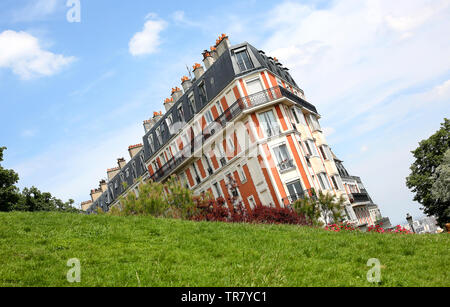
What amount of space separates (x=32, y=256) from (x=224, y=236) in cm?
535

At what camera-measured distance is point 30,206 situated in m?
42.4

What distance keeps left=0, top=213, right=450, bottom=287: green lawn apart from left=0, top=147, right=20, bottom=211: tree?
25.0 meters

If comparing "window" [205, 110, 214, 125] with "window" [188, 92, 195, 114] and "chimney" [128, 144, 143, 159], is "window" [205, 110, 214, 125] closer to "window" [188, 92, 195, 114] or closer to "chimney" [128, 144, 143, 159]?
"window" [188, 92, 195, 114]

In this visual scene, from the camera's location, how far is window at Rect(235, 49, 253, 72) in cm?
3316

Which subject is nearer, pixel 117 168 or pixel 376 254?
pixel 376 254

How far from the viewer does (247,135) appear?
32781 mm

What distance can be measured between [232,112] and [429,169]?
2741 cm

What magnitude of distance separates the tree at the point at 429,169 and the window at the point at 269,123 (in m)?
20.6

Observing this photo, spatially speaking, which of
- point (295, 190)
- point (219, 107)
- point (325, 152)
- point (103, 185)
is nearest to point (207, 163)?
point (219, 107)

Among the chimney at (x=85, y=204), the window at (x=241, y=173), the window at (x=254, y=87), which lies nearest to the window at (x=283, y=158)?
the window at (x=241, y=173)

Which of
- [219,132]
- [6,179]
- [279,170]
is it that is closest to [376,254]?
[279,170]

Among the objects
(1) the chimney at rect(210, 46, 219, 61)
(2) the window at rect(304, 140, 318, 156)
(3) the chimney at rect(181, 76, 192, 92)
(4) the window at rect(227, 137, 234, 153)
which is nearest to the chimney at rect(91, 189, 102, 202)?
(3) the chimney at rect(181, 76, 192, 92)

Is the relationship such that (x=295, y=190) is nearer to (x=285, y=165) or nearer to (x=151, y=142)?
(x=285, y=165)
